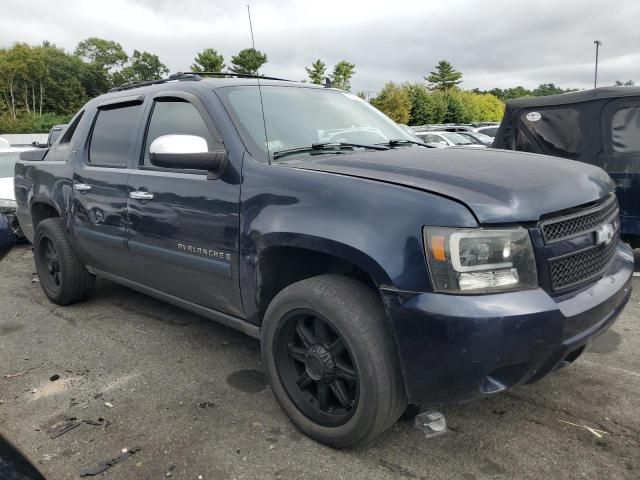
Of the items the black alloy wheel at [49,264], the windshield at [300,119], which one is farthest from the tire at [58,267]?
the windshield at [300,119]

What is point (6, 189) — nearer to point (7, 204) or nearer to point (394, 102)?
point (7, 204)

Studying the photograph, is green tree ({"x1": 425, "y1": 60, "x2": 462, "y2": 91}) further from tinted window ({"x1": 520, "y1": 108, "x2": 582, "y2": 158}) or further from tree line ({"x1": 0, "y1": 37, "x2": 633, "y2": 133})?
tinted window ({"x1": 520, "y1": 108, "x2": 582, "y2": 158})

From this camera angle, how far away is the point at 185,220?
3131 mm

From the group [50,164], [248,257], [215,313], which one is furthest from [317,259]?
[50,164]

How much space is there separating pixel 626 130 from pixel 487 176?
3958mm

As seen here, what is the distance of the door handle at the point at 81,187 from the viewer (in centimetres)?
401

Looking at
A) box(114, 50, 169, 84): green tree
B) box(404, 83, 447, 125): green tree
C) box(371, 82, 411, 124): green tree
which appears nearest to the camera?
box(371, 82, 411, 124): green tree

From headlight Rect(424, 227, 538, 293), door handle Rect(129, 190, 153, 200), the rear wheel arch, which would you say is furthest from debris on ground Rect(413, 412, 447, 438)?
the rear wheel arch

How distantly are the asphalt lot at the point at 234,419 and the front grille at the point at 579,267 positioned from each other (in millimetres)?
805

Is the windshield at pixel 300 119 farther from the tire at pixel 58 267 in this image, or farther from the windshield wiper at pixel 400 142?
the tire at pixel 58 267

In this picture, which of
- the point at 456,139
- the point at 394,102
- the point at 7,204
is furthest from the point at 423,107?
the point at 7,204

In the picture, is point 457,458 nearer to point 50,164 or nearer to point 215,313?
point 215,313

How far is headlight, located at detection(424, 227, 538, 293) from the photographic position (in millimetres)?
2076

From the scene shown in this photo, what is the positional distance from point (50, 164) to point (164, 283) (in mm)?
1938
